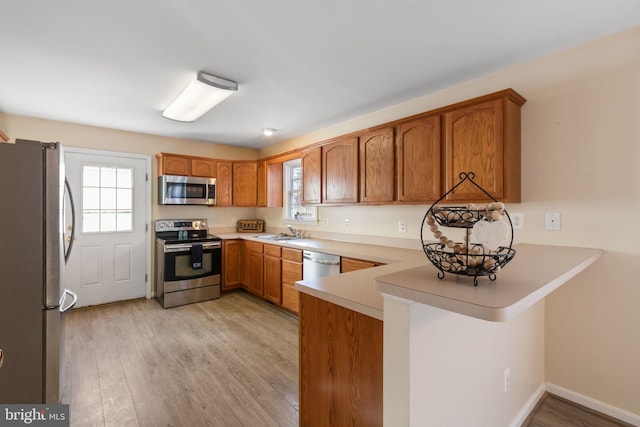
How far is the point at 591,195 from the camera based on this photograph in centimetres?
190

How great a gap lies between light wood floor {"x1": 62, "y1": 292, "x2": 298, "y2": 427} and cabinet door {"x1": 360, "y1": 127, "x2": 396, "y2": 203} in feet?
5.45

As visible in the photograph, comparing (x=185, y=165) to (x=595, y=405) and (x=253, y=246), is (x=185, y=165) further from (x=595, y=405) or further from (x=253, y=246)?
(x=595, y=405)

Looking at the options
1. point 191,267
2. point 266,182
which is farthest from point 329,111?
point 191,267

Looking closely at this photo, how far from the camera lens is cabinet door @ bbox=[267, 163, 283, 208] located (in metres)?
4.66

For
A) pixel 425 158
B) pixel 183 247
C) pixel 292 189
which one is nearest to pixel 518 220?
pixel 425 158

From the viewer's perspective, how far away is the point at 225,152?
16.6ft

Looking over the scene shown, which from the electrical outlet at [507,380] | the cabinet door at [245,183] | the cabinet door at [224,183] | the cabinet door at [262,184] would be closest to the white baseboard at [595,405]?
the electrical outlet at [507,380]

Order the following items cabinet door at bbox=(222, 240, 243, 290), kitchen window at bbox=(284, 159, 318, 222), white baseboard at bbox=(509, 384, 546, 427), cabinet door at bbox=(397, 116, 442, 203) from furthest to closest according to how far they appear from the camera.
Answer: kitchen window at bbox=(284, 159, 318, 222) → cabinet door at bbox=(222, 240, 243, 290) → cabinet door at bbox=(397, 116, 442, 203) → white baseboard at bbox=(509, 384, 546, 427)

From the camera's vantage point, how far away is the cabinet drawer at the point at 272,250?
3.69 m

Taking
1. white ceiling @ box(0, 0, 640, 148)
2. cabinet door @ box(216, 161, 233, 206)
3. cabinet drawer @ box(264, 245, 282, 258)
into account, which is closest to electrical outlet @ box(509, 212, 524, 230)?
white ceiling @ box(0, 0, 640, 148)

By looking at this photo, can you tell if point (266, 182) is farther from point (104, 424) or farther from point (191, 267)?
point (104, 424)

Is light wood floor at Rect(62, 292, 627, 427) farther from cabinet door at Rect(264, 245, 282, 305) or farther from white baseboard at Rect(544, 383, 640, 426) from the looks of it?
cabinet door at Rect(264, 245, 282, 305)

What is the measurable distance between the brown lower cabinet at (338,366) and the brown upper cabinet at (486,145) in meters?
1.50

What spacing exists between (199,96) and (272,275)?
2.26m
